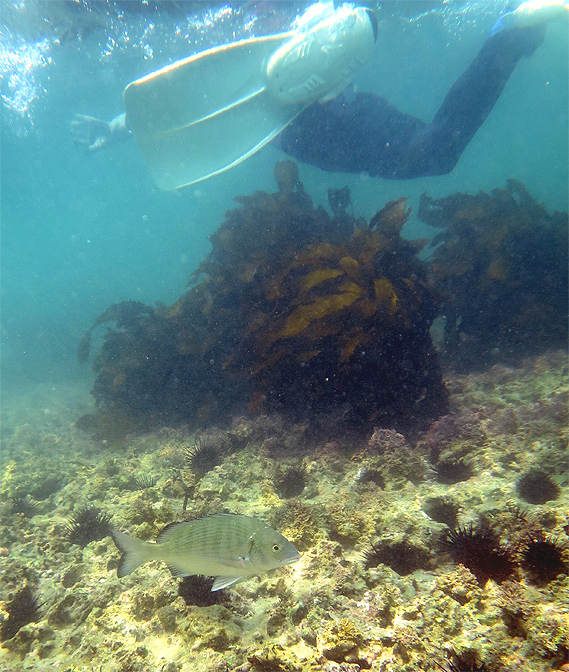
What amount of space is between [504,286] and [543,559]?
22.6 ft

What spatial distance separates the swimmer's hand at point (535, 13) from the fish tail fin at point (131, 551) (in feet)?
39.6

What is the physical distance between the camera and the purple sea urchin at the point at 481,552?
191 centimetres

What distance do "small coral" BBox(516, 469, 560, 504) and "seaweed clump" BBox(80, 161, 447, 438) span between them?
156cm

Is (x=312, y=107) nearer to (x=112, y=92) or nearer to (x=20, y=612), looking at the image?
(x=20, y=612)

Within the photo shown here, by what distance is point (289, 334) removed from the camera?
502 cm

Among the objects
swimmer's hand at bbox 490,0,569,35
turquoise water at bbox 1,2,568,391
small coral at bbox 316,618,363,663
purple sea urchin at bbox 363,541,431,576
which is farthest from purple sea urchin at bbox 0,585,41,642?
swimmer's hand at bbox 490,0,569,35

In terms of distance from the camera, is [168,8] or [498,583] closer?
[498,583]

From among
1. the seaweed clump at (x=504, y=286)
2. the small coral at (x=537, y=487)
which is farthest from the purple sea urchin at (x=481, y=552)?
the seaweed clump at (x=504, y=286)

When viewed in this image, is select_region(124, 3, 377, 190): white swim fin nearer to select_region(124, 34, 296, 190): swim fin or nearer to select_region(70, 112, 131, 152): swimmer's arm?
select_region(124, 34, 296, 190): swim fin

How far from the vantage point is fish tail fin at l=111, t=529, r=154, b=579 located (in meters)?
1.99

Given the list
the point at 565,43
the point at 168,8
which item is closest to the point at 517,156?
the point at 565,43

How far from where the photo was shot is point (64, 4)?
33.9ft

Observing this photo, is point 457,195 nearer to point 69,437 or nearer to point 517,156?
point 69,437

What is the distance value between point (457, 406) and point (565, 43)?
40.8 metres
